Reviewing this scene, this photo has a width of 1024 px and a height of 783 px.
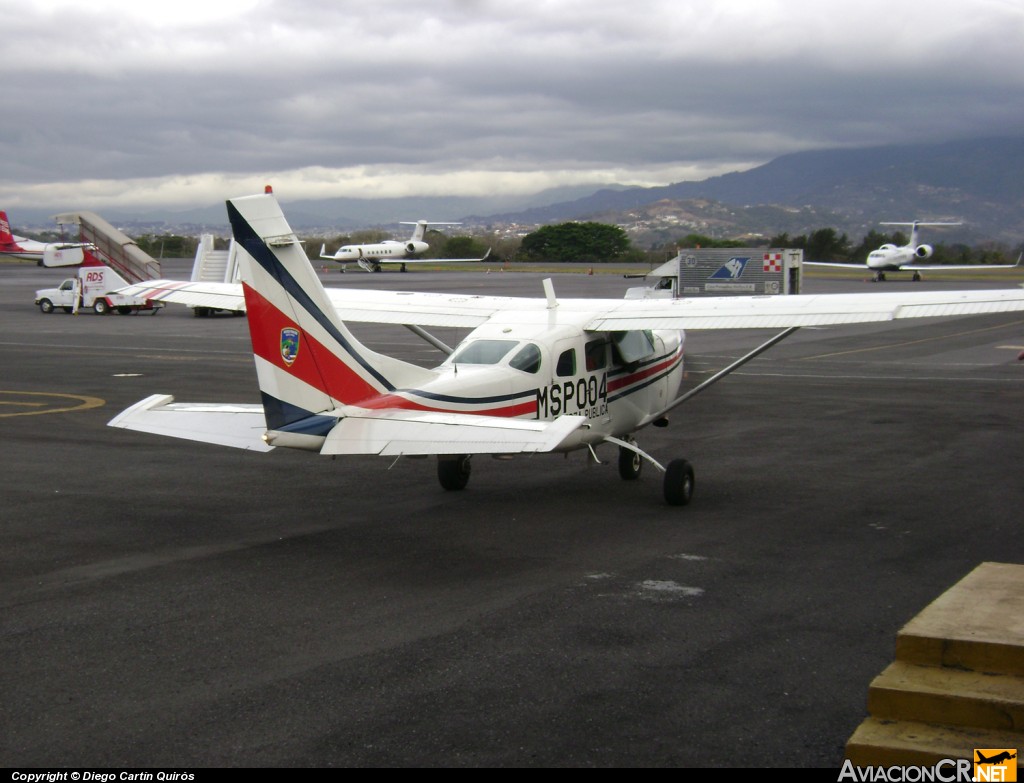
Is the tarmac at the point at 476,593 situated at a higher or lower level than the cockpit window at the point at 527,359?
lower

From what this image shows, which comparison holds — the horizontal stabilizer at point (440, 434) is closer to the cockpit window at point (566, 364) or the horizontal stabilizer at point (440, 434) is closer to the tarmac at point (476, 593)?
the tarmac at point (476, 593)

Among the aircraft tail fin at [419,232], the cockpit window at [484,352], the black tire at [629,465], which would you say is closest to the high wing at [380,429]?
the cockpit window at [484,352]

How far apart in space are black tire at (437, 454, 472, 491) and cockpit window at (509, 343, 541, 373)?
6.41 feet

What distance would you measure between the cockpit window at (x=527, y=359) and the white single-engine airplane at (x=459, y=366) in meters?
0.02

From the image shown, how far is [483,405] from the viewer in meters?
11.8

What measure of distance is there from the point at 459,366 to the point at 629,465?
11.6 feet

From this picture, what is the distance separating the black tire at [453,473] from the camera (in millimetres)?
13996

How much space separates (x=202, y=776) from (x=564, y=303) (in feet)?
33.1

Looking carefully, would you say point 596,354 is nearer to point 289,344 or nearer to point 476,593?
point 289,344

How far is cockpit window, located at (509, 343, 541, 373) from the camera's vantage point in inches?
493

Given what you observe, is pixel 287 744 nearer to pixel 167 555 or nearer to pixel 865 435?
pixel 167 555

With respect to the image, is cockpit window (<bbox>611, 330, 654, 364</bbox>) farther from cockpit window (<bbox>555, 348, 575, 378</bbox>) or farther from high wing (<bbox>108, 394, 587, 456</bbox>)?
high wing (<bbox>108, 394, 587, 456</bbox>)

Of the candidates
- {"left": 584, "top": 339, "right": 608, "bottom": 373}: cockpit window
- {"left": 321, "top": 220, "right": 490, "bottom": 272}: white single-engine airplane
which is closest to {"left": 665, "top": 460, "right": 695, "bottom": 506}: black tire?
{"left": 584, "top": 339, "right": 608, "bottom": 373}: cockpit window

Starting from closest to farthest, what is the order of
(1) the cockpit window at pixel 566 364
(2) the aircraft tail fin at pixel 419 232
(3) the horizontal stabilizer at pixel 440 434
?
(3) the horizontal stabilizer at pixel 440 434 → (1) the cockpit window at pixel 566 364 → (2) the aircraft tail fin at pixel 419 232
